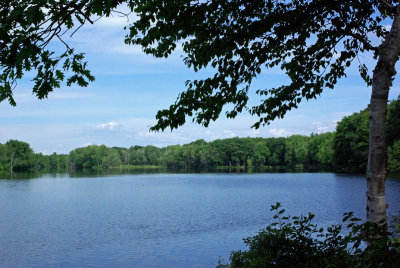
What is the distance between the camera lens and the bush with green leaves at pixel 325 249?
3.90 meters

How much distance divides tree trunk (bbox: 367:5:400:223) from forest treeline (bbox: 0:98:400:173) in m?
50.7

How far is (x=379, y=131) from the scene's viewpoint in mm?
5320

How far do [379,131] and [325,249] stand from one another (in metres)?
2.16

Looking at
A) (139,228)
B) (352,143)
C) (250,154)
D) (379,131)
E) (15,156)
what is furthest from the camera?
(250,154)

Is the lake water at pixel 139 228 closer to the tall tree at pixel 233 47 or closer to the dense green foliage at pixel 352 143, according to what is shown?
the tall tree at pixel 233 47

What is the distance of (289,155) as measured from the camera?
452ft

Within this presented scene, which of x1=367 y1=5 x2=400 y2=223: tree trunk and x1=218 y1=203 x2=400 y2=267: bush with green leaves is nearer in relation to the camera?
x1=218 y1=203 x2=400 y2=267: bush with green leaves

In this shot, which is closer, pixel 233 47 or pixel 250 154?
pixel 233 47

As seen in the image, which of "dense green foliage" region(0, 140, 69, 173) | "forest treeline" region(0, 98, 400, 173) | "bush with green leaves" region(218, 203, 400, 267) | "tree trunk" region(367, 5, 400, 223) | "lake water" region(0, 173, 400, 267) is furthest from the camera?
"dense green foliage" region(0, 140, 69, 173)

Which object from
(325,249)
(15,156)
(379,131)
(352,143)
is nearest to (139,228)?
(325,249)

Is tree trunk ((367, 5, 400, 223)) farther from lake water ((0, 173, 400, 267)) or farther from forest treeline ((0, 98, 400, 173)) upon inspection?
forest treeline ((0, 98, 400, 173))

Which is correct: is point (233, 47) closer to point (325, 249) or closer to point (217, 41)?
point (217, 41)

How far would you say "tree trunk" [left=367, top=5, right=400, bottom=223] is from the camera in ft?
17.1

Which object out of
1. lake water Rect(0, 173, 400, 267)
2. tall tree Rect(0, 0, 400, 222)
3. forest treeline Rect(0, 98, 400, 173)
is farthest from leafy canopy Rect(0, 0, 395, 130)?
forest treeline Rect(0, 98, 400, 173)
